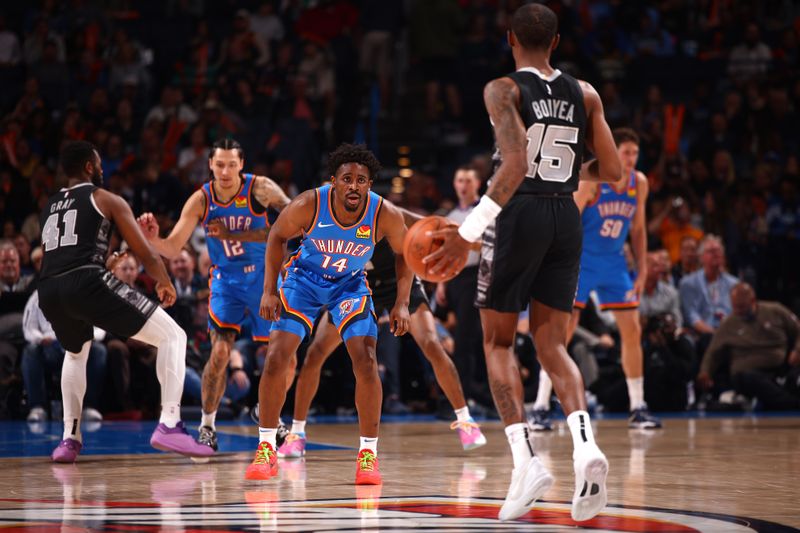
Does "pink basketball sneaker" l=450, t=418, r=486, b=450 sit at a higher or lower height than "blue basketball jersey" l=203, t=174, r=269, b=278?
lower

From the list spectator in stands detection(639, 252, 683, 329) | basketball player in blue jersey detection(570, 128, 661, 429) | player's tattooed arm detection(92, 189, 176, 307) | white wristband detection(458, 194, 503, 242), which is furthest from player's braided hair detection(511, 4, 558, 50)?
spectator in stands detection(639, 252, 683, 329)

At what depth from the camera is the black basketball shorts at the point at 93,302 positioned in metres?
6.93

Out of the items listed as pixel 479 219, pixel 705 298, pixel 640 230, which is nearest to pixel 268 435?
pixel 479 219

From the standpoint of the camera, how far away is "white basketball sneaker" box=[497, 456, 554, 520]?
4535mm

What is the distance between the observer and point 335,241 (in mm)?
6324

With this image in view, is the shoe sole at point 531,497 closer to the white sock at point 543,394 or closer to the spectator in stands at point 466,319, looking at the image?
the white sock at point 543,394

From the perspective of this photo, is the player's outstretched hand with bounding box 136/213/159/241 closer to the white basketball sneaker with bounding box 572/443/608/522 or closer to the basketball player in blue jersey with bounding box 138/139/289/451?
the basketball player in blue jersey with bounding box 138/139/289/451

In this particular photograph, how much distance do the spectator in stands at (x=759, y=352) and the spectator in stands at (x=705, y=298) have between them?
528 mm

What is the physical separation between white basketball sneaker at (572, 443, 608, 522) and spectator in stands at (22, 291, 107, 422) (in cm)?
656

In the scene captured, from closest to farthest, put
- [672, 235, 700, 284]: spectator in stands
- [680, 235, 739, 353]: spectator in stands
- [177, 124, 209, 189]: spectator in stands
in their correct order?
[680, 235, 739, 353]: spectator in stands < [672, 235, 700, 284]: spectator in stands < [177, 124, 209, 189]: spectator in stands

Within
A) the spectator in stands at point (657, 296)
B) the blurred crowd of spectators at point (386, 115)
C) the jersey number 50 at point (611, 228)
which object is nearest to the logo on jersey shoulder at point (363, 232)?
the jersey number 50 at point (611, 228)

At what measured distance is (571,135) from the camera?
4934 millimetres

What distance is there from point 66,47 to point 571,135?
476 inches

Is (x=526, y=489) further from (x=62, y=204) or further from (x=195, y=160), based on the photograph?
(x=195, y=160)
